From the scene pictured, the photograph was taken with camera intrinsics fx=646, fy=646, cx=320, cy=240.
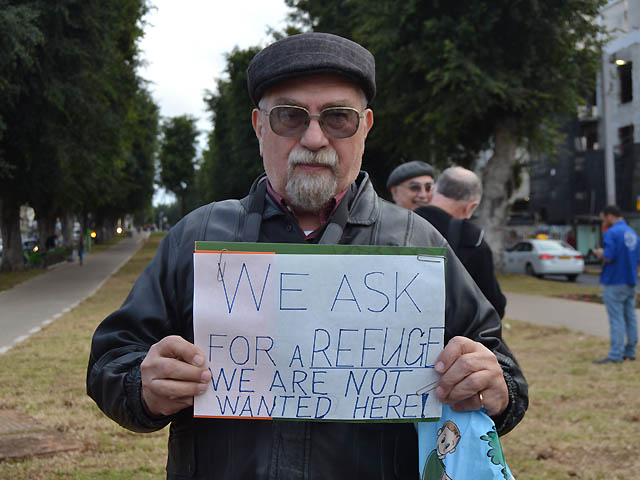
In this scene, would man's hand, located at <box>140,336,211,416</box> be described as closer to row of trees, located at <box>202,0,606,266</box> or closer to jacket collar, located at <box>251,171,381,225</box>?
jacket collar, located at <box>251,171,381,225</box>

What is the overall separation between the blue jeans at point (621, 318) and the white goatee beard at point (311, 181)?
753 centimetres

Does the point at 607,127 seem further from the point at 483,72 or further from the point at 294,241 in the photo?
the point at 294,241

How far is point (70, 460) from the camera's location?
478cm

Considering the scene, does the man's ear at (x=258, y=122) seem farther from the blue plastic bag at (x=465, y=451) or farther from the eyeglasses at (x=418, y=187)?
the eyeglasses at (x=418, y=187)

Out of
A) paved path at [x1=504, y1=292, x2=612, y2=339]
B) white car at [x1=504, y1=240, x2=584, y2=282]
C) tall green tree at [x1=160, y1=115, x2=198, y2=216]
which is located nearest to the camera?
paved path at [x1=504, y1=292, x2=612, y2=339]

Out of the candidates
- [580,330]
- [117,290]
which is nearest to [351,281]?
[580,330]

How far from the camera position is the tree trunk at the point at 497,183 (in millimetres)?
22781

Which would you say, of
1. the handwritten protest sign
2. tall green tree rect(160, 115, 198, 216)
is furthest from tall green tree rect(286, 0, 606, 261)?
tall green tree rect(160, 115, 198, 216)

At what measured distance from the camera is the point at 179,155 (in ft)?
243

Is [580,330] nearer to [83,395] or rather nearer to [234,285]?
[83,395]

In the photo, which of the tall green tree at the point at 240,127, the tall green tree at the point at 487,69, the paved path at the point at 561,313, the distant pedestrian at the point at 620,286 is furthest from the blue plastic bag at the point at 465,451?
the tall green tree at the point at 240,127

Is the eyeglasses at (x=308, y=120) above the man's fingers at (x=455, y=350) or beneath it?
above

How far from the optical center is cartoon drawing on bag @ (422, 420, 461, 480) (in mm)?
1693

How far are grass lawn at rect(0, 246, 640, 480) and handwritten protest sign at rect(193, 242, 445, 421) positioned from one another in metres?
3.26
